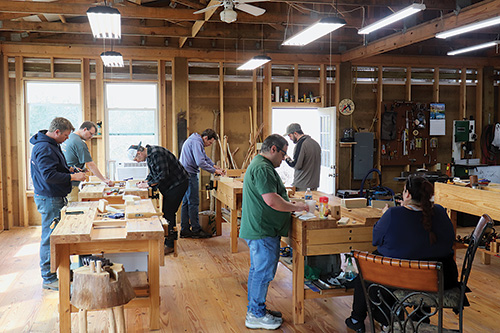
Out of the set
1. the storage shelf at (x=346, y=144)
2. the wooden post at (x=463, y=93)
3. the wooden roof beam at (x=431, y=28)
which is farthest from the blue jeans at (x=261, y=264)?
the wooden post at (x=463, y=93)

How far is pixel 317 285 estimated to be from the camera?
159 inches

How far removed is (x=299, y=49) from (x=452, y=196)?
15.4 feet

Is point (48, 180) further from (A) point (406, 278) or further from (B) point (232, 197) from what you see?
(A) point (406, 278)

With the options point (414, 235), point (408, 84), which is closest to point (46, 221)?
point (414, 235)

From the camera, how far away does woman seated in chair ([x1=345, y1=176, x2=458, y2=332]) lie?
2957 millimetres

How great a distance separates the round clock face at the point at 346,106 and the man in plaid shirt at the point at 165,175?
158 inches

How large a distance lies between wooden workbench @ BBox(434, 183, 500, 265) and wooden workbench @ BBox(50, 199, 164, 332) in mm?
3313

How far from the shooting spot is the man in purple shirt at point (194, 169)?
7059 mm

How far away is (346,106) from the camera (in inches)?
352

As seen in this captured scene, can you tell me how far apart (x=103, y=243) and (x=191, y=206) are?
367 cm

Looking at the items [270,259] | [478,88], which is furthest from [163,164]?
[478,88]

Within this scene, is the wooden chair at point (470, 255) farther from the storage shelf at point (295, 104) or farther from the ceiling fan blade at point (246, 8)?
the storage shelf at point (295, 104)

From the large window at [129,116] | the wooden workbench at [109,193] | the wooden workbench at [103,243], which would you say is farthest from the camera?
the large window at [129,116]

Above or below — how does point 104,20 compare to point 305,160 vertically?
above
